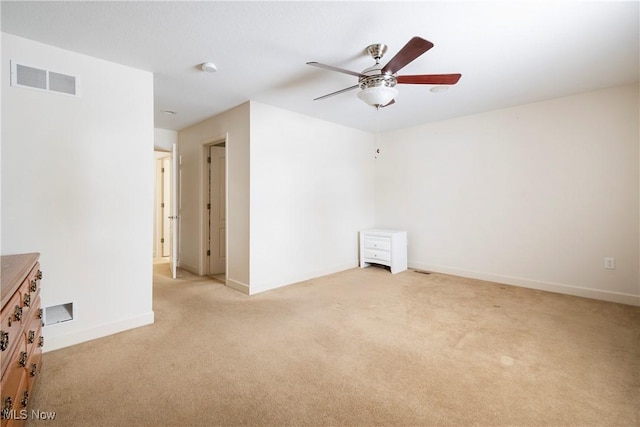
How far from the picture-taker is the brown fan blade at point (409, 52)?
1.78m

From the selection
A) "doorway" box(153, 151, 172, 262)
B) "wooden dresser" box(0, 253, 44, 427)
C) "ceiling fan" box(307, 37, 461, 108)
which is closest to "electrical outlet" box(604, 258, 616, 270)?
"ceiling fan" box(307, 37, 461, 108)

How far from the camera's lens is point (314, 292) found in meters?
3.76

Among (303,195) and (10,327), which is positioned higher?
(303,195)

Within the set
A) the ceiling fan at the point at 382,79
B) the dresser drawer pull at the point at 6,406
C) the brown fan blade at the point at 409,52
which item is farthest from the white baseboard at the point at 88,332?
the brown fan blade at the point at 409,52

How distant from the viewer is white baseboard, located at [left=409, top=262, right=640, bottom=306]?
130 inches

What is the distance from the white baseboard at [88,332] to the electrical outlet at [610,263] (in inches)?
195

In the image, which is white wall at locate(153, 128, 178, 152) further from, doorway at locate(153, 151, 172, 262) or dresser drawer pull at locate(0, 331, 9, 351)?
dresser drawer pull at locate(0, 331, 9, 351)

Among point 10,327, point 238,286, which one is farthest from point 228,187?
point 10,327

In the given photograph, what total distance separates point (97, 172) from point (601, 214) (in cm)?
526

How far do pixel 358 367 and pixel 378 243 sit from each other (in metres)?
2.98

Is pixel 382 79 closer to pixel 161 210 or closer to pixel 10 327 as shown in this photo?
pixel 10 327

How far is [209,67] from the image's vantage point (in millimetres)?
2678

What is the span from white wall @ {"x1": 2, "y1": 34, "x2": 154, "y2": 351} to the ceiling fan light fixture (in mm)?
2023

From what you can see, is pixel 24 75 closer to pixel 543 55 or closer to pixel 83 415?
pixel 83 415
